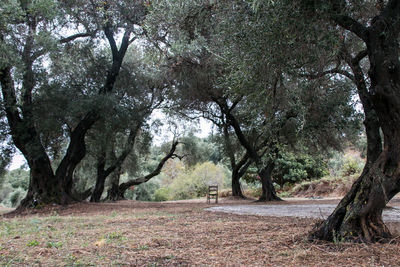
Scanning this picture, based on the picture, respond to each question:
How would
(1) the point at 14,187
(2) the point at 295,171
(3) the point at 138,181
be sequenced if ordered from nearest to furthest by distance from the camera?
(3) the point at 138,181
(2) the point at 295,171
(1) the point at 14,187

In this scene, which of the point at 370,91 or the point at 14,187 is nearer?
the point at 370,91

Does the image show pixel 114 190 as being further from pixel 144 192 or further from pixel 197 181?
pixel 144 192

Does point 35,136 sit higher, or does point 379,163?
point 35,136

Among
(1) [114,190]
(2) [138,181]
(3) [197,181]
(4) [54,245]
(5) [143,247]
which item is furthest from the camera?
(3) [197,181]

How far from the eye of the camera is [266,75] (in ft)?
13.9

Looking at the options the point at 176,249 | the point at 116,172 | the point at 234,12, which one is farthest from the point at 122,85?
the point at 176,249

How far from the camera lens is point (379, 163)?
11.3ft

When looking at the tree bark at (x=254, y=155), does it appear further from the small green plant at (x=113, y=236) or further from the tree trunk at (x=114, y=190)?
the small green plant at (x=113, y=236)

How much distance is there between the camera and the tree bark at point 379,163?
3342 millimetres

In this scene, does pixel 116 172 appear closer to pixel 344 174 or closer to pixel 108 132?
pixel 108 132

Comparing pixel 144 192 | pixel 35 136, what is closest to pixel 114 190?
Result: pixel 35 136

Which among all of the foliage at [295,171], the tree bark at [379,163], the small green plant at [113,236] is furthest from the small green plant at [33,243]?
the foliage at [295,171]

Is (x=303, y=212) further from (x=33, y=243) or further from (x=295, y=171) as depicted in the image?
(x=295, y=171)

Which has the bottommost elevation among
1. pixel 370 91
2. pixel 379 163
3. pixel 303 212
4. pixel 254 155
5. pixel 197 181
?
pixel 303 212
